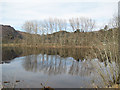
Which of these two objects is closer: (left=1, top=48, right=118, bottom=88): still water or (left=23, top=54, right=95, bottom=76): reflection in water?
(left=1, top=48, right=118, bottom=88): still water

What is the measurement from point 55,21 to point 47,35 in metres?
7.66

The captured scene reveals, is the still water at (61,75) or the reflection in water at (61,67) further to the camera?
the reflection in water at (61,67)

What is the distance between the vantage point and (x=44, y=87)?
6418 mm

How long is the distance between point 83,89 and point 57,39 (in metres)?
38.6

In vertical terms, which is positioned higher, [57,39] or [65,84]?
[57,39]

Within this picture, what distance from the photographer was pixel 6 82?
6922mm

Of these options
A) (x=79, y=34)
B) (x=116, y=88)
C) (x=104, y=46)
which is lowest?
(x=116, y=88)

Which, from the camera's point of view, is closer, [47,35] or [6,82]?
[6,82]

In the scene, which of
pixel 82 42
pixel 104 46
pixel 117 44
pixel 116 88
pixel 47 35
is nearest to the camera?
pixel 116 88

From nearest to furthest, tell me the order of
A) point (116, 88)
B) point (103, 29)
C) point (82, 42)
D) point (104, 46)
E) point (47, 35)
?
1. point (116, 88)
2. point (104, 46)
3. point (103, 29)
4. point (82, 42)
5. point (47, 35)

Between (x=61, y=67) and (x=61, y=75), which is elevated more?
(x=61, y=67)

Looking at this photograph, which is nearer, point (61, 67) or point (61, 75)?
point (61, 75)

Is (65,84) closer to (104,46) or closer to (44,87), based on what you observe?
Answer: (44,87)

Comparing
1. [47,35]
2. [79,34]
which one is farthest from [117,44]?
[47,35]
